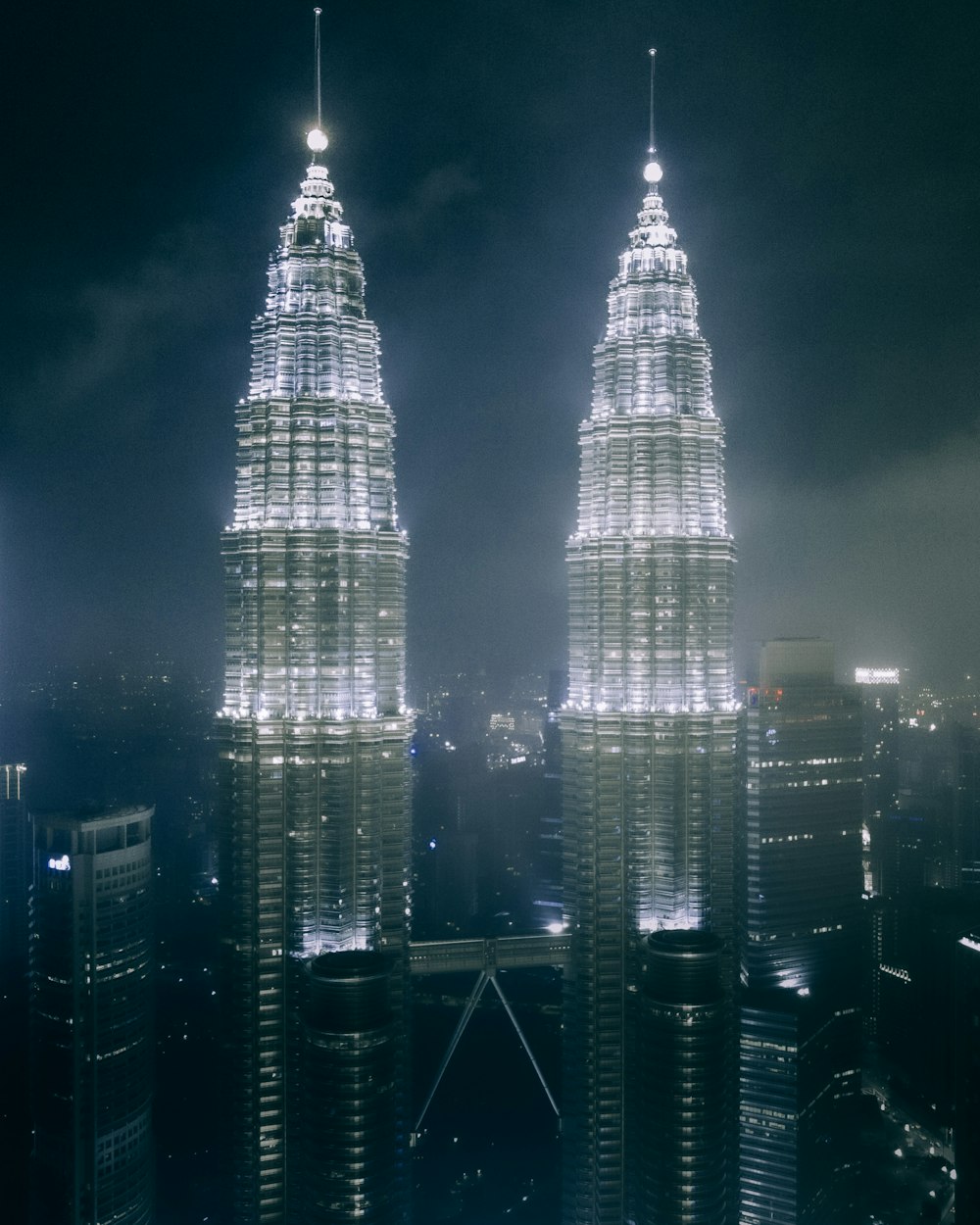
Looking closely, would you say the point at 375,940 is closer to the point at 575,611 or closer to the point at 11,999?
the point at 575,611

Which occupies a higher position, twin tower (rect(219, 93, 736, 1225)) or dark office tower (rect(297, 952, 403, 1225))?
twin tower (rect(219, 93, 736, 1225))

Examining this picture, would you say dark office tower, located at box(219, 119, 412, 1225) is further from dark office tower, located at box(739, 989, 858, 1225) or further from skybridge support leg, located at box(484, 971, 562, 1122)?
dark office tower, located at box(739, 989, 858, 1225)

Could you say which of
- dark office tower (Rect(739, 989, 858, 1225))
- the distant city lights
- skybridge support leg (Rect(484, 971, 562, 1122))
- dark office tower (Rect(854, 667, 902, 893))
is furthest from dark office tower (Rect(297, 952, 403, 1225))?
the distant city lights

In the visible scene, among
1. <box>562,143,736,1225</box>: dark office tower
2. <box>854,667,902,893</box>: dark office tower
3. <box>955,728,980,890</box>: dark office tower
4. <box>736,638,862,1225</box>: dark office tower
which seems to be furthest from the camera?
<box>854,667,902,893</box>: dark office tower

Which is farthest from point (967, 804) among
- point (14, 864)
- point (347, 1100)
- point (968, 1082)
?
point (14, 864)

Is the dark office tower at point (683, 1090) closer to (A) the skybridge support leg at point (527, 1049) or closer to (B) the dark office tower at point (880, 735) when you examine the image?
(A) the skybridge support leg at point (527, 1049)

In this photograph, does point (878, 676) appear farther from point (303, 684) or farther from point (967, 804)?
point (303, 684)

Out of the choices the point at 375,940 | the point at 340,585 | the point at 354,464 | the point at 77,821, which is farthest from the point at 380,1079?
the point at 354,464


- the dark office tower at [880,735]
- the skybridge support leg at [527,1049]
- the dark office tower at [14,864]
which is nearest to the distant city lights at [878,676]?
the dark office tower at [880,735]
